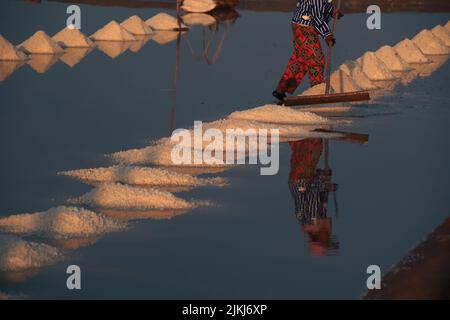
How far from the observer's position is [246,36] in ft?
59.8

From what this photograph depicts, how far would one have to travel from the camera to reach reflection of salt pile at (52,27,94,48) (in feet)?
52.1

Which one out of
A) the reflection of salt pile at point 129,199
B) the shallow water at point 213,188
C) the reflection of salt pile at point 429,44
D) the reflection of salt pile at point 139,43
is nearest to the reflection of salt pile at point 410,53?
the reflection of salt pile at point 429,44

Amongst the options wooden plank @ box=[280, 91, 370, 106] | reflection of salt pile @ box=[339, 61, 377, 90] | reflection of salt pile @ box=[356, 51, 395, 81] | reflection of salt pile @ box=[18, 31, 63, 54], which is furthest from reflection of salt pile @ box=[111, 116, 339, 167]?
reflection of salt pile @ box=[18, 31, 63, 54]

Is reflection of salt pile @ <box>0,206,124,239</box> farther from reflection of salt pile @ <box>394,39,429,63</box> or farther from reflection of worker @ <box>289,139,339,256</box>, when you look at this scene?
reflection of salt pile @ <box>394,39,429,63</box>

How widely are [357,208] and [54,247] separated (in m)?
1.90

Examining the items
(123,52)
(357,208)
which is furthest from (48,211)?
(123,52)

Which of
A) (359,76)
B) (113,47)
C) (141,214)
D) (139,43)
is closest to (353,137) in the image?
(141,214)

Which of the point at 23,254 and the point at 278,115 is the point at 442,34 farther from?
the point at 23,254

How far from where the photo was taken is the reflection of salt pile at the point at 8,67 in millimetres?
13223

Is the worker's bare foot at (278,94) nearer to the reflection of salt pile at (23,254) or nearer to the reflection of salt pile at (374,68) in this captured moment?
the reflection of salt pile at (374,68)

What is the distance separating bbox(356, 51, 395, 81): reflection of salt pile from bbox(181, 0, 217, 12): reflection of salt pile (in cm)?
789

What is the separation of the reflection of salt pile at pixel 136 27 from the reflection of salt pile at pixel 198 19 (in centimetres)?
169

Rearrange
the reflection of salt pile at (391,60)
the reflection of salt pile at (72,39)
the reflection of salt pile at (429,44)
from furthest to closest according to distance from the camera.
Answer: the reflection of salt pile at (429,44) < the reflection of salt pile at (72,39) < the reflection of salt pile at (391,60)

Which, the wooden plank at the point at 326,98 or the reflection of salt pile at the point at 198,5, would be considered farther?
the reflection of salt pile at the point at 198,5
